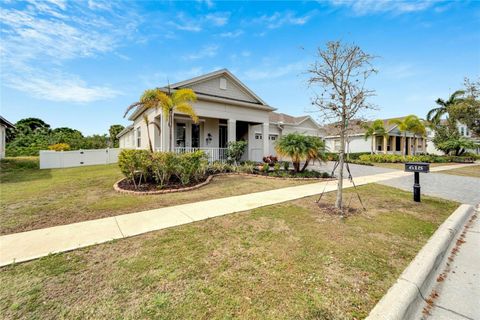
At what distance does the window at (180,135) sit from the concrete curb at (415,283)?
42.6 feet

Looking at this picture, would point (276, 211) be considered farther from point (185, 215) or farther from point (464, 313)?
point (464, 313)

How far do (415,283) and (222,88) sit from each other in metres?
13.4

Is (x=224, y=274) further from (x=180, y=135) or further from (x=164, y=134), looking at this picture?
(x=180, y=135)

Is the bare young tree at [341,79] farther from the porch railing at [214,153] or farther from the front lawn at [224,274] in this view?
the porch railing at [214,153]

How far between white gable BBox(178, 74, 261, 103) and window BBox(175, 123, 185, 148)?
2732mm

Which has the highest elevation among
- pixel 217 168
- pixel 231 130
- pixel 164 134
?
pixel 231 130

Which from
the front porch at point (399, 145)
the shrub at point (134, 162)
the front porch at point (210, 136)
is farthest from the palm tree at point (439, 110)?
the shrub at point (134, 162)

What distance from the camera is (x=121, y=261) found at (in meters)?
3.01

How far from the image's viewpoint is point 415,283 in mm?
2586

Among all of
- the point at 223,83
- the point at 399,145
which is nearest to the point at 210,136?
the point at 223,83

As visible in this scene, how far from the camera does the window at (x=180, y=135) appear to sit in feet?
45.5

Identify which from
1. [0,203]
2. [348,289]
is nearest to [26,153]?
[0,203]

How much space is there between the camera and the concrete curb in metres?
2.12

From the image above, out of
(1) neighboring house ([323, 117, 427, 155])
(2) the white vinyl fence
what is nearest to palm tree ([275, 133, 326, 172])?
(2) the white vinyl fence
